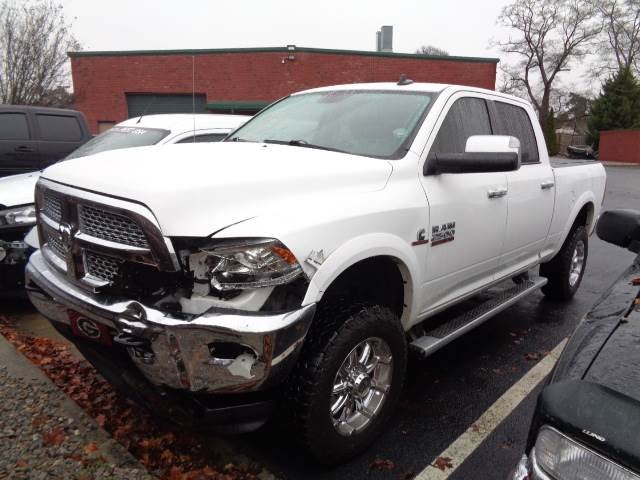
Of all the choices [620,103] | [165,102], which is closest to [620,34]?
[620,103]

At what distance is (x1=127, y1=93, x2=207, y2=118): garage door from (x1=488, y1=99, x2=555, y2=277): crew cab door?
69.6 ft

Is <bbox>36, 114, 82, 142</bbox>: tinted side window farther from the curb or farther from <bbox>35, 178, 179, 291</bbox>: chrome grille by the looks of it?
<bbox>35, 178, 179, 291</bbox>: chrome grille

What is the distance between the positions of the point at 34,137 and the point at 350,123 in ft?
24.8

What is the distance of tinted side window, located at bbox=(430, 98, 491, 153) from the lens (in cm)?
341

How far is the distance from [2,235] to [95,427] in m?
2.32

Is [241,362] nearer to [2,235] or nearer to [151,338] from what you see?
[151,338]

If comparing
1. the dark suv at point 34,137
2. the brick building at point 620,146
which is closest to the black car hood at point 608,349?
the dark suv at point 34,137

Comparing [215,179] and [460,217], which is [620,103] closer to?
[460,217]

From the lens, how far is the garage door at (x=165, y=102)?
79.3 feet

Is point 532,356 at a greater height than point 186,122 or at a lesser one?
lesser

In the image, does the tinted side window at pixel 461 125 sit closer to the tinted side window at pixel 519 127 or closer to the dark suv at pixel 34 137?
the tinted side window at pixel 519 127

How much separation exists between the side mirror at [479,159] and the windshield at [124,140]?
135 inches

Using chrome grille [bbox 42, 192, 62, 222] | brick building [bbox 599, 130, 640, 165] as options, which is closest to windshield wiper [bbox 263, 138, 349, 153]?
chrome grille [bbox 42, 192, 62, 222]

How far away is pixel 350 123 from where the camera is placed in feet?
11.4
